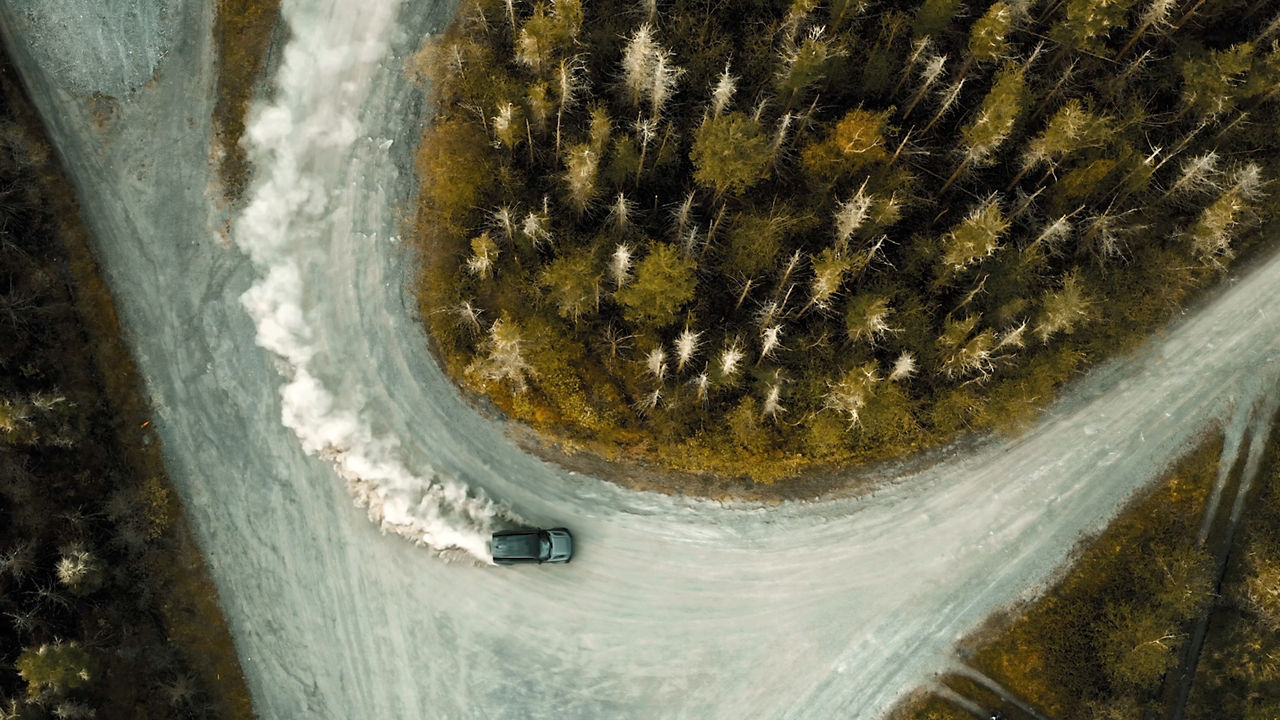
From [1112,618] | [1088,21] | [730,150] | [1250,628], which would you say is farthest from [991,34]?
[1250,628]

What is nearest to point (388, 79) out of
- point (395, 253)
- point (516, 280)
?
point (395, 253)

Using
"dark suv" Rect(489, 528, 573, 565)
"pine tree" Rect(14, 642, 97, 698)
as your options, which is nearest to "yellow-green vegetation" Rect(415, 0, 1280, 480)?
"dark suv" Rect(489, 528, 573, 565)

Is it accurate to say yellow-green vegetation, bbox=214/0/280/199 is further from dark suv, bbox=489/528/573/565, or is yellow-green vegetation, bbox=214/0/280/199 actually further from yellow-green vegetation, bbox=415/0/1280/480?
dark suv, bbox=489/528/573/565

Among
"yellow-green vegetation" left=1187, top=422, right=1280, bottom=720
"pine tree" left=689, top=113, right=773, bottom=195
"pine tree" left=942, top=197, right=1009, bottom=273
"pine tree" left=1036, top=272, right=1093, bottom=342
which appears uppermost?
"pine tree" left=689, top=113, right=773, bottom=195

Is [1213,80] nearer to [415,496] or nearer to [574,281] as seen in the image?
[574,281]

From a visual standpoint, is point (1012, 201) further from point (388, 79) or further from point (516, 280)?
point (388, 79)

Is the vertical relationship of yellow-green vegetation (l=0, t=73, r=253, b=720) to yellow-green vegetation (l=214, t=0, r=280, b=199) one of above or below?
below
